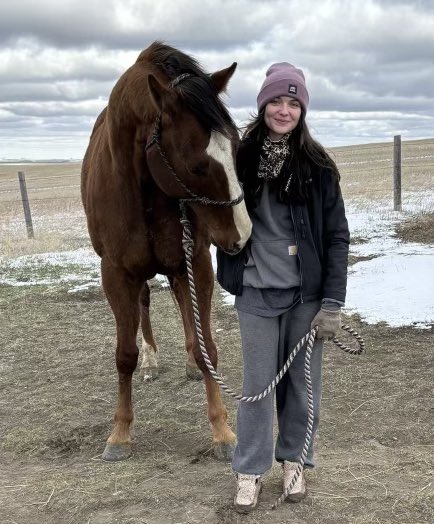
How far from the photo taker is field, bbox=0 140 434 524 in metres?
2.67

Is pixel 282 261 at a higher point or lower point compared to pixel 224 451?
higher

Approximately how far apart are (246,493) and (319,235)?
125 centimetres

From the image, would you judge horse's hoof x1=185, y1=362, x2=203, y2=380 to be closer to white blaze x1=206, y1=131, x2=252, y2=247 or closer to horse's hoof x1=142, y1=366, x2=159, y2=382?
horse's hoof x1=142, y1=366, x2=159, y2=382

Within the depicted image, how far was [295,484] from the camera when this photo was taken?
2.69m

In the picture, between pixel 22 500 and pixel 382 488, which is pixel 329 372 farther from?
pixel 22 500

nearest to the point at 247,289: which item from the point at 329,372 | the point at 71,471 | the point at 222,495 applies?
the point at 222,495

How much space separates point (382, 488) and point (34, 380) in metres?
3.02

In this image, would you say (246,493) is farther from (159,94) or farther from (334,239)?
(159,94)

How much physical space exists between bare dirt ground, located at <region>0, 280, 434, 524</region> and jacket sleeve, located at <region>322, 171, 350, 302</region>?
100cm

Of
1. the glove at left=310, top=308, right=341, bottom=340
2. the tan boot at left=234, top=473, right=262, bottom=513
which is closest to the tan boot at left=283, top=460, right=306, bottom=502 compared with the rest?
the tan boot at left=234, top=473, right=262, bottom=513

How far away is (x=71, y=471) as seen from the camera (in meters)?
3.20

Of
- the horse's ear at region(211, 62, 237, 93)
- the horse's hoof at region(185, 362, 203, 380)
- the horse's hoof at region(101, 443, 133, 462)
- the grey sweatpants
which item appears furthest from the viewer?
the horse's hoof at region(185, 362, 203, 380)

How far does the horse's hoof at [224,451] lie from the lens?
3244mm

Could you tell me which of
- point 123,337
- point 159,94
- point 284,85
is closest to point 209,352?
point 123,337
